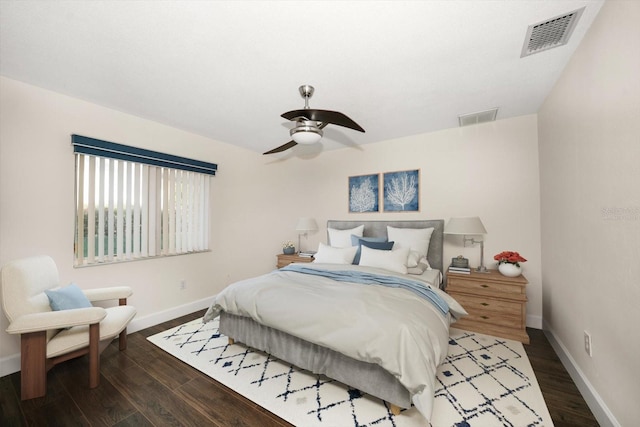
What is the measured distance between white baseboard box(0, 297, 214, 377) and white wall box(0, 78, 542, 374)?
0.02 metres

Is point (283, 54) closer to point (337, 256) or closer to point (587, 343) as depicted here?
point (337, 256)

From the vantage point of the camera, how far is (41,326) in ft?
5.80

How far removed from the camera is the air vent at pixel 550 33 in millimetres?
1590

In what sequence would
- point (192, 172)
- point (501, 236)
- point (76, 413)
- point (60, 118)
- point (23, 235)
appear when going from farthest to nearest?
point (192, 172), point (501, 236), point (60, 118), point (23, 235), point (76, 413)

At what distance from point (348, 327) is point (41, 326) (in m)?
2.18

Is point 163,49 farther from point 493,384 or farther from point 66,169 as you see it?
point 493,384

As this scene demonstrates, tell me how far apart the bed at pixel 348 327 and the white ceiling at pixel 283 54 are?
188cm

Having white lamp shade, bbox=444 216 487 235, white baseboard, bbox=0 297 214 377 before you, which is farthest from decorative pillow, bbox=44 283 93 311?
white lamp shade, bbox=444 216 487 235

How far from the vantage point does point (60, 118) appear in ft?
8.07

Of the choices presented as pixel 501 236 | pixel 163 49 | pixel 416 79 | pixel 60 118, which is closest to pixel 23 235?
pixel 60 118

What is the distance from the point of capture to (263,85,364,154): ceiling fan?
2018 millimetres

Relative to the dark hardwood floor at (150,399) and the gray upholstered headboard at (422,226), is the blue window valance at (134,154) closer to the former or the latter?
the dark hardwood floor at (150,399)

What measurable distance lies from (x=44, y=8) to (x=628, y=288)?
3.72 m

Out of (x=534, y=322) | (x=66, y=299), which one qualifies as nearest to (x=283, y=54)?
(x=66, y=299)
